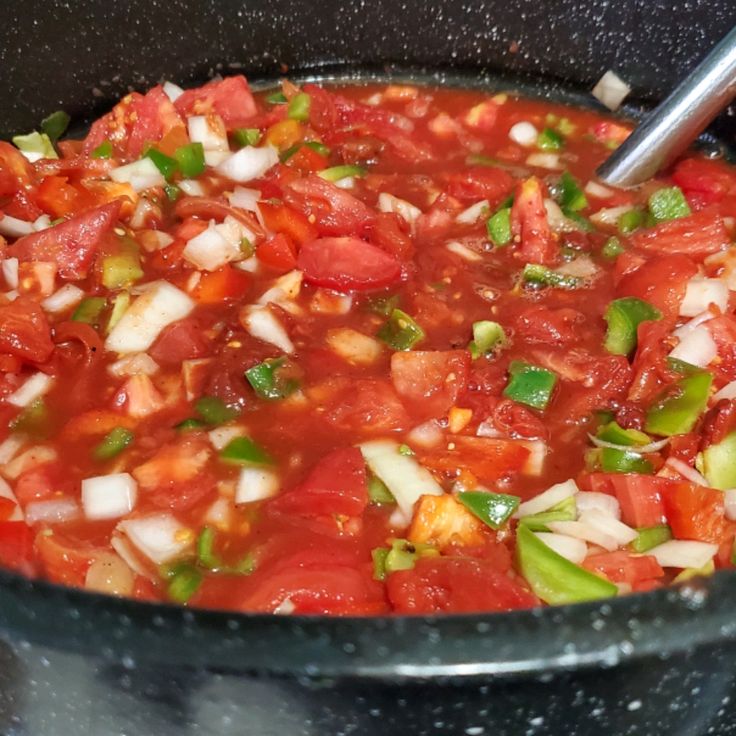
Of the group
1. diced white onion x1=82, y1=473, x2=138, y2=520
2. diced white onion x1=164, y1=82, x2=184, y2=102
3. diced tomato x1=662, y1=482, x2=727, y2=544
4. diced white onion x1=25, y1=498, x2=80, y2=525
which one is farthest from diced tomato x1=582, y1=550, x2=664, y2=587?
diced white onion x1=164, y1=82, x2=184, y2=102

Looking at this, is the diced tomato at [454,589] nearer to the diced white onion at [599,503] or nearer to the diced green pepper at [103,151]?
the diced white onion at [599,503]

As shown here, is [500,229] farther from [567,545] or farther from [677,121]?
[567,545]

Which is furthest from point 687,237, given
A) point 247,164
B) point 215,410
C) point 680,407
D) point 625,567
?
point 215,410

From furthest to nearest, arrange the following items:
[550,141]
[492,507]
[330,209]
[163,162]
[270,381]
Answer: [550,141], [163,162], [330,209], [270,381], [492,507]

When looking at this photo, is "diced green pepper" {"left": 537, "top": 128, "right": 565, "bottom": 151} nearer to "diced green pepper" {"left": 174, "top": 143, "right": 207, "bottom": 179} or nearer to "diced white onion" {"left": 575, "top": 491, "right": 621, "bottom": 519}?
"diced green pepper" {"left": 174, "top": 143, "right": 207, "bottom": 179}

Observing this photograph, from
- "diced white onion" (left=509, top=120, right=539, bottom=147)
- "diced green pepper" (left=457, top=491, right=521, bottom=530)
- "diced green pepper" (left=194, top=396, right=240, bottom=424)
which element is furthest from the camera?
"diced white onion" (left=509, top=120, right=539, bottom=147)
